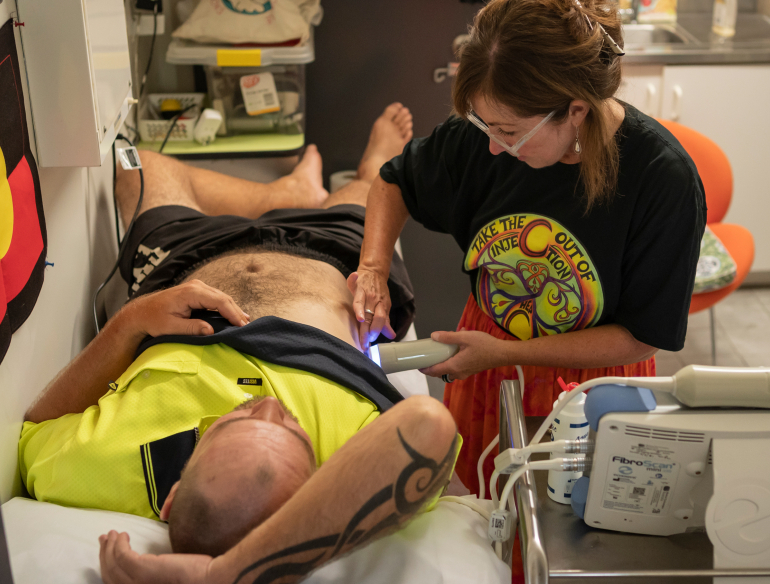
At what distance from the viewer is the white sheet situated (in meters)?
1.03

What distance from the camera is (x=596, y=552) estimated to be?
0.96 metres

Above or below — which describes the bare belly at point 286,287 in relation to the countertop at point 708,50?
below

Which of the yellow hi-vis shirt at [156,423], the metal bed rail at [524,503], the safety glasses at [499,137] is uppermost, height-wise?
the safety glasses at [499,137]

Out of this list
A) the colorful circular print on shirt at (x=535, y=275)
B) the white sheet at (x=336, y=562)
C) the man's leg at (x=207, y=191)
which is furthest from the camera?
the man's leg at (x=207, y=191)

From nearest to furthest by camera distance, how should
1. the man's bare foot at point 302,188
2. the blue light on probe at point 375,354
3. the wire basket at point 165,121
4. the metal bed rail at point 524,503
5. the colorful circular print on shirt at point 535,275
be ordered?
A: the metal bed rail at point 524,503
the colorful circular print on shirt at point 535,275
the blue light on probe at point 375,354
the man's bare foot at point 302,188
the wire basket at point 165,121

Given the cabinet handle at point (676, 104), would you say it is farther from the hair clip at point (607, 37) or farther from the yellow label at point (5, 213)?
the yellow label at point (5, 213)

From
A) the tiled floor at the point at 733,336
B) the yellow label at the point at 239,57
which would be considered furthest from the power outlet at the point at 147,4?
the tiled floor at the point at 733,336

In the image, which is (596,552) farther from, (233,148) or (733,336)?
(733,336)

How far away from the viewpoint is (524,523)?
954mm

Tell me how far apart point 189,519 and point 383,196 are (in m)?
0.88

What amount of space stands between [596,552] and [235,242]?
125cm

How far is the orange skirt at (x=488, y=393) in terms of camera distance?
58.2 inches

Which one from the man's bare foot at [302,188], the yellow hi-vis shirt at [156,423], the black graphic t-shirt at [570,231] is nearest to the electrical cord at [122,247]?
the man's bare foot at [302,188]

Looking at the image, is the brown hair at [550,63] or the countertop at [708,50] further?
the countertop at [708,50]
